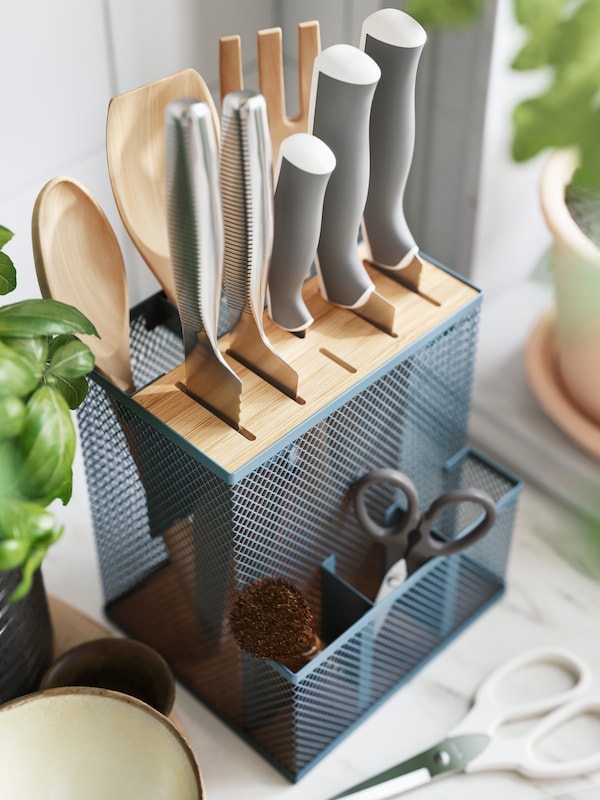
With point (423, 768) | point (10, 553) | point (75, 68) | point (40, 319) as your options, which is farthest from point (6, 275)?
point (423, 768)

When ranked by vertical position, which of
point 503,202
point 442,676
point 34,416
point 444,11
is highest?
point 444,11

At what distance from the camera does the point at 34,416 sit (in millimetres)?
338

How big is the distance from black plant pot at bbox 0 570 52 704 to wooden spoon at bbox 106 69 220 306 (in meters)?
0.18

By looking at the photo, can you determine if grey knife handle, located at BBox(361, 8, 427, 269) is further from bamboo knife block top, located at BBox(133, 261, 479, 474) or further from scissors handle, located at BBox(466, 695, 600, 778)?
scissors handle, located at BBox(466, 695, 600, 778)

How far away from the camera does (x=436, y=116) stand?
688 millimetres

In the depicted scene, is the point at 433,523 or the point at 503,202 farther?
the point at 503,202

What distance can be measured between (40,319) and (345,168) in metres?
0.16

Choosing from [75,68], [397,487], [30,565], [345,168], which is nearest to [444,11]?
[30,565]

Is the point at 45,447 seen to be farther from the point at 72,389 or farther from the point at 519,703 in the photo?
the point at 519,703

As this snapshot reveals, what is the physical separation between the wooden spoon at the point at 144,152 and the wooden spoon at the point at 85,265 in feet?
0.05

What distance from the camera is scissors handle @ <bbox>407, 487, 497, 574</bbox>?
0.53 metres

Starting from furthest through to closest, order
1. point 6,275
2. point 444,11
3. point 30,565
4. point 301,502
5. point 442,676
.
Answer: point 442,676, point 301,502, point 6,275, point 30,565, point 444,11

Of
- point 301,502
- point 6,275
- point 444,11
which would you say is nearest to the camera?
point 444,11

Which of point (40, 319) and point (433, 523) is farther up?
point (40, 319)
